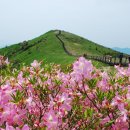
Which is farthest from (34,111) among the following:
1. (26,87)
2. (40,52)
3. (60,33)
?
(60,33)

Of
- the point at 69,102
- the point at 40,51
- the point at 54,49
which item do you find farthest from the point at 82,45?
the point at 69,102

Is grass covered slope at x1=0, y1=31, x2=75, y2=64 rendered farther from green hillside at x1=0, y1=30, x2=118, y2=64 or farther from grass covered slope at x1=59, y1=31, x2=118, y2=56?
grass covered slope at x1=59, y1=31, x2=118, y2=56

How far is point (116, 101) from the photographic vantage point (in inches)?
219

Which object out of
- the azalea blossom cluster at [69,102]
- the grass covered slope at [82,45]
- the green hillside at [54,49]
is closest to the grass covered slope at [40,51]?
the green hillside at [54,49]

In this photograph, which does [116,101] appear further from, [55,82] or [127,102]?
[55,82]

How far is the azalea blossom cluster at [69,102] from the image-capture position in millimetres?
5052

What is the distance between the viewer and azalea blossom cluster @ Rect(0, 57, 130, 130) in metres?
5.05

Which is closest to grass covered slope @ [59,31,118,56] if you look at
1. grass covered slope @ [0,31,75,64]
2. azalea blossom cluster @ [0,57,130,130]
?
grass covered slope @ [0,31,75,64]

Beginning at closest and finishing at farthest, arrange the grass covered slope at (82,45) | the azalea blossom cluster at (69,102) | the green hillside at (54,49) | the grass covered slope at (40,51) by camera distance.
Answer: the azalea blossom cluster at (69,102) < the green hillside at (54,49) < the grass covered slope at (40,51) < the grass covered slope at (82,45)

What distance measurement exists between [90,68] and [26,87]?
53.2 inches

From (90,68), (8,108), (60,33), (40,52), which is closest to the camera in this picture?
(8,108)

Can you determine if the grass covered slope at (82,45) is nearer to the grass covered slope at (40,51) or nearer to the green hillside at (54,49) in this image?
the green hillside at (54,49)

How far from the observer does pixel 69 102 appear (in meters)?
5.60

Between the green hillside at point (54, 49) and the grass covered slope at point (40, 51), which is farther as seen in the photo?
the grass covered slope at point (40, 51)
